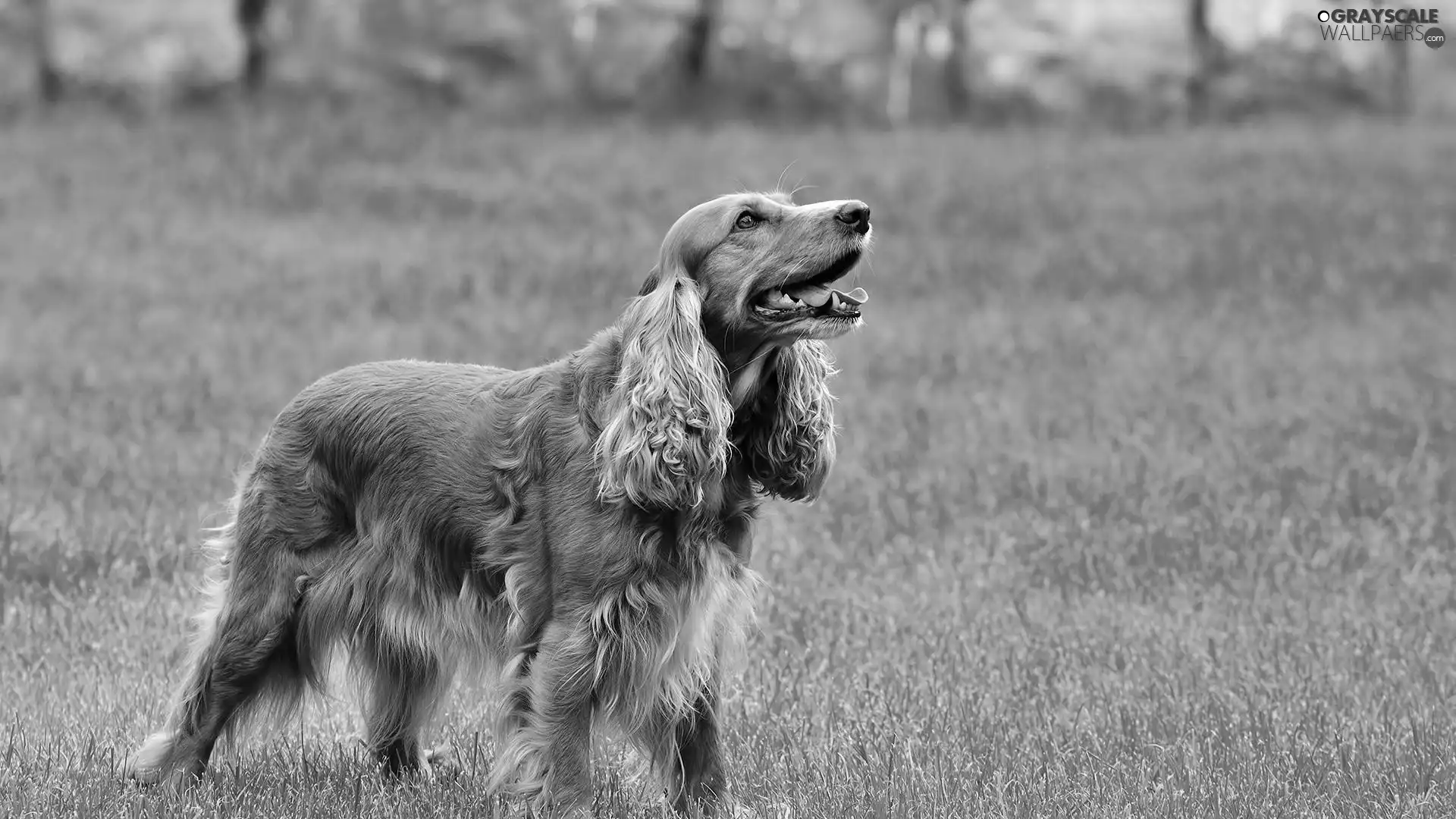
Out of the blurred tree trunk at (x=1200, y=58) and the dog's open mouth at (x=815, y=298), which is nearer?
the dog's open mouth at (x=815, y=298)

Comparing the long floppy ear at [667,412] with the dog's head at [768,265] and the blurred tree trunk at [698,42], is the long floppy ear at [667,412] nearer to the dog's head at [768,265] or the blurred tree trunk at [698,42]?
the dog's head at [768,265]

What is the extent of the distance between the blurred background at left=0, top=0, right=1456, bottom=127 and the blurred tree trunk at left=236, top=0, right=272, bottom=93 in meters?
0.02

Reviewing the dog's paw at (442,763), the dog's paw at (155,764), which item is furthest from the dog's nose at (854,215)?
the dog's paw at (155,764)

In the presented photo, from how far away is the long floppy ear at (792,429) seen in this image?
473 centimetres

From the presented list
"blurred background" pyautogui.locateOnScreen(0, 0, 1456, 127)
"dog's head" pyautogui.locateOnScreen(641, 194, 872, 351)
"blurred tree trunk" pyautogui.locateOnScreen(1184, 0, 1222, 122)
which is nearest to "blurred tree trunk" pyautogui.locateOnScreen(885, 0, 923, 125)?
"blurred background" pyautogui.locateOnScreen(0, 0, 1456, 127)

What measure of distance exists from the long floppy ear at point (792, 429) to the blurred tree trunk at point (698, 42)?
59.1ft

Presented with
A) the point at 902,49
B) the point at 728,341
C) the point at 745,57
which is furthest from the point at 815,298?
the point at 902,49

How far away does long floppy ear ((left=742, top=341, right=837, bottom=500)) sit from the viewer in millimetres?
4734

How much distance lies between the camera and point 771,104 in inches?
876

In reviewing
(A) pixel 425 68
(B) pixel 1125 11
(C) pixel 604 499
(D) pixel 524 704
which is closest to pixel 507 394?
(C) pixel 604 499

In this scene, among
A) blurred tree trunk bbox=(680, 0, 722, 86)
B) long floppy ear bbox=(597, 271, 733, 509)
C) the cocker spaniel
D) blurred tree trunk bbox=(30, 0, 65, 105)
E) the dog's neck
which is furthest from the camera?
blurred tree trunk bbox=(680, 0, 722, 86)

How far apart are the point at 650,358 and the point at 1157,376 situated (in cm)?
730

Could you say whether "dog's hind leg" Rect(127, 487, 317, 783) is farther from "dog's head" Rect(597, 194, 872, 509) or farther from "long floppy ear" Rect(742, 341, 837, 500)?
"long floppy ear" Rect(742, 341, 837, 500)

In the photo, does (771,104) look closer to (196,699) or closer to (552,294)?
(552,294)
